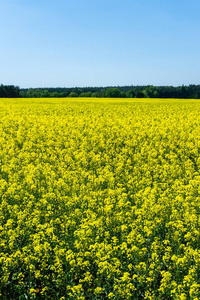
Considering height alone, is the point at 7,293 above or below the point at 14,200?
below

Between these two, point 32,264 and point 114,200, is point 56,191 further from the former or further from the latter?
point 32,264

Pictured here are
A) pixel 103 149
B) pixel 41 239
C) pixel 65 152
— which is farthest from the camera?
pixel 103 149

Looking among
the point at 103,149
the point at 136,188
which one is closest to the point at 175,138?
the point at 103,149

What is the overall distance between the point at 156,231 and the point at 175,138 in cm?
1055

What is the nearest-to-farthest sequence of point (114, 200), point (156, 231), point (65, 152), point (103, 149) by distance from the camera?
point (156, 231) < point (114, 200) < point (65, 152) < point (103, 149)

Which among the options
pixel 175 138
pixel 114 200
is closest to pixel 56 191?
pixel 114 200

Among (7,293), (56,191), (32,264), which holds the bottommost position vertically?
(7,293)

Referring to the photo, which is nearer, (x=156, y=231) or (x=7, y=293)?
(x=7, y=293)

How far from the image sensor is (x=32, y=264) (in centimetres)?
543

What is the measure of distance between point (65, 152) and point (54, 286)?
9497 millimetres

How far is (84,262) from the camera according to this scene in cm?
526

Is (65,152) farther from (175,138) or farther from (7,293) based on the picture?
(7,293)

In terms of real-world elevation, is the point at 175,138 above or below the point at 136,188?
above

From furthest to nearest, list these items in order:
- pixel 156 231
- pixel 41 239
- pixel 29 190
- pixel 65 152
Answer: pixel 65 152, pixel 29 190, pixel 156 231, pixel 41 239
